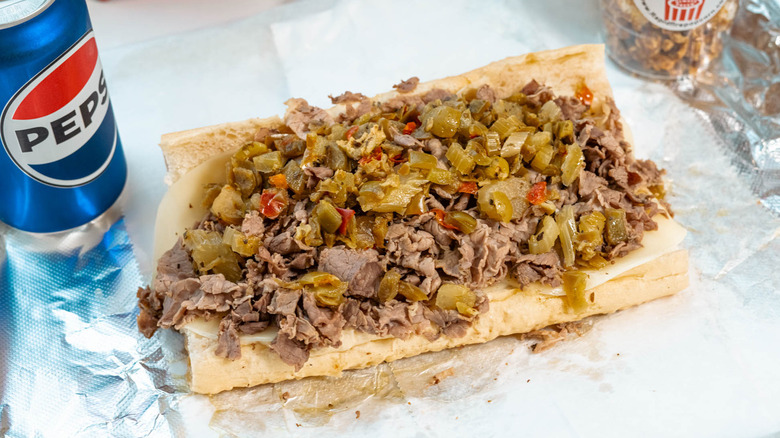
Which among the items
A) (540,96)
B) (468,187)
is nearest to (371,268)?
(468,187)

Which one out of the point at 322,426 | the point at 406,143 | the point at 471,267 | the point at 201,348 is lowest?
the point at 322,426

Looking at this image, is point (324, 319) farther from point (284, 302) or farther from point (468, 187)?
point (468, 187)

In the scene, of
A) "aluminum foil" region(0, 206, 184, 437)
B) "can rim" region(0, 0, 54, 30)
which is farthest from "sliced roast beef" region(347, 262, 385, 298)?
"can rim" region(0, 0, 54, 30)

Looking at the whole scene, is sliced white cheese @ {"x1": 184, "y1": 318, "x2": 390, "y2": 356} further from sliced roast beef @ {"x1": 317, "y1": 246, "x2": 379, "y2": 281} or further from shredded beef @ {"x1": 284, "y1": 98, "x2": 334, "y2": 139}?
shredded beef @ {"x1": 284, "y1": 98, "x2": 334, "y2": 139}

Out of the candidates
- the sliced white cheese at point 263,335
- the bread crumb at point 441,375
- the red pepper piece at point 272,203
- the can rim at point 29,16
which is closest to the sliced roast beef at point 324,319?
the sliced white cheese at point 263,335

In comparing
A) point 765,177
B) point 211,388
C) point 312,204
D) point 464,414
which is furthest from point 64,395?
point 765,177

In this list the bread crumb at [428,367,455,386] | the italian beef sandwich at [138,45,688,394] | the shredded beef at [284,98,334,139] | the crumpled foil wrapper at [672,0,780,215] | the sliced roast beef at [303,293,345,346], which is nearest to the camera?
the sliced roast beef at [303,293,345,346]

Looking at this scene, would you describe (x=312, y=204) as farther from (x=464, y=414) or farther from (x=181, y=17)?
(x=181, y=17)
